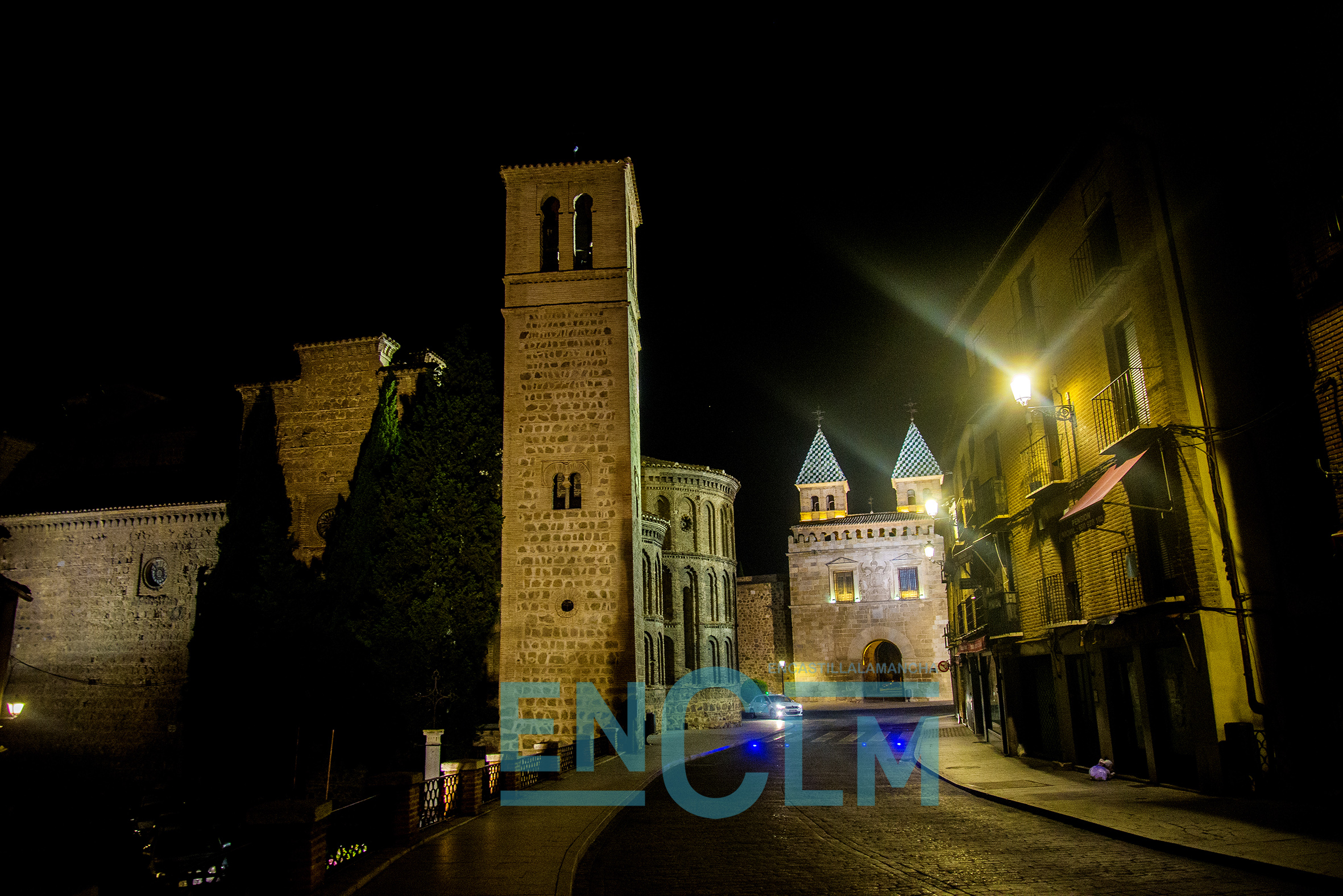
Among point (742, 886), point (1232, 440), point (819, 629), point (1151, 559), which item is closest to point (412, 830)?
point (742, 886)

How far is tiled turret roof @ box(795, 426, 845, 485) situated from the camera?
5866cm

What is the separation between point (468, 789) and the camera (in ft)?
38.9

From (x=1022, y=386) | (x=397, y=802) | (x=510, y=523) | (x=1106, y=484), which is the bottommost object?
(x=397, y=802)

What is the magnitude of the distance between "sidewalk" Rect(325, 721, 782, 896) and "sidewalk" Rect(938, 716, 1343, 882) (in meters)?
6.04

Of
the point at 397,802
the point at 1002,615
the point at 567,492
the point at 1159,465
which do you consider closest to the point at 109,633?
the point at 567,492

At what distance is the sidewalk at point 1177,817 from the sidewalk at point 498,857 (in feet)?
19.8

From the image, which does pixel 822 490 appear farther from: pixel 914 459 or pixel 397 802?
pixel 397 802

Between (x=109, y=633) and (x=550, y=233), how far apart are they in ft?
63.9

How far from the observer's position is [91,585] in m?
28.1

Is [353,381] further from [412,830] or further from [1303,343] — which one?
[1303,343]

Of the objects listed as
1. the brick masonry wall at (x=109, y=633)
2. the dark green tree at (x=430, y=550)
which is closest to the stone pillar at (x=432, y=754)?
the dark green tree at (x=430, y=550)

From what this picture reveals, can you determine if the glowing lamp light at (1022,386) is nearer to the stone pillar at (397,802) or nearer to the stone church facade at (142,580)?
the stone pillar at (397,802)

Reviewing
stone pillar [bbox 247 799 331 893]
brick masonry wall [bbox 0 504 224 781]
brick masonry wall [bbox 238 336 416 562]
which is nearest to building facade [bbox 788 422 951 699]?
brick masonry wall [bbox 238 336 416 562]

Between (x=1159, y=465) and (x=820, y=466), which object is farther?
(x=820, y=466)
